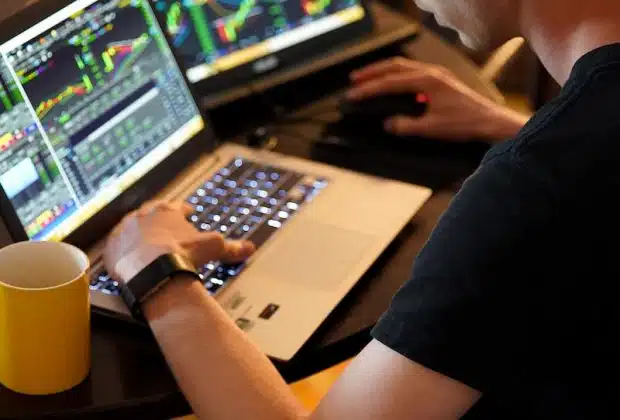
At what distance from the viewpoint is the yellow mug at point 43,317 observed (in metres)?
1.01

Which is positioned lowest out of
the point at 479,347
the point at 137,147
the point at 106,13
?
the point at 479,347

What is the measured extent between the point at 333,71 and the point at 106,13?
545 millimetres

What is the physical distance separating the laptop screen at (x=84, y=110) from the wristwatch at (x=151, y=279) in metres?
0.15

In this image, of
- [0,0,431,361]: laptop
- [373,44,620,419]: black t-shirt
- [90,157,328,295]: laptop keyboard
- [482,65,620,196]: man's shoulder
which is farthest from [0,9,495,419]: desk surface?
[482,65,620,196]: man's shoulder

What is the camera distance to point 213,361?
105 centimetres

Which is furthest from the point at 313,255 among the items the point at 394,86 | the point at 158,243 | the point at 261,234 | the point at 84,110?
the point at 394,86

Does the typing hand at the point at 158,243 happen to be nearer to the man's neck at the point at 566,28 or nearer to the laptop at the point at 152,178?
the laptop at the point at 152,178

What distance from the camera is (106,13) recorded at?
1.30m

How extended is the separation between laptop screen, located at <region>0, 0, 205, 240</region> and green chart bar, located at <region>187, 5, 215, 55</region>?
0.18 meters

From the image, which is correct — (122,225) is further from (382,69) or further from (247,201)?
(382,69)

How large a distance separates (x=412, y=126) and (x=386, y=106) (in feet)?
0.18

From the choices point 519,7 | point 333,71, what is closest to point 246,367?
point 519,7

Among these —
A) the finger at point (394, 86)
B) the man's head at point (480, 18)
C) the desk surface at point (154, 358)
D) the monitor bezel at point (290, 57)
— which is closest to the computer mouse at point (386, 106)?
the finger at point (394, 86)

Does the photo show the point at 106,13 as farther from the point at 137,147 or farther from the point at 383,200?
the point at 383,200
